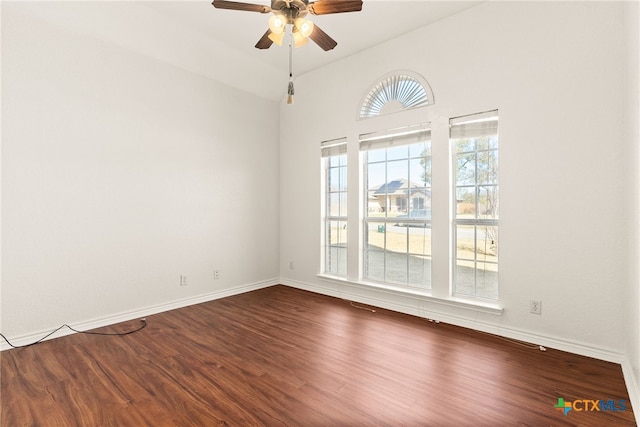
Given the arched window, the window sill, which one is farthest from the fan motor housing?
the window sill

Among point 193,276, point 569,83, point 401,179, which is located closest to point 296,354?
point 193,276

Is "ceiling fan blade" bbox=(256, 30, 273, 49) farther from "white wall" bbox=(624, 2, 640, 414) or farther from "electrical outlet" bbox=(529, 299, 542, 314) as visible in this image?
"electrical outlet" bbox=(529, 299, 542, 314)

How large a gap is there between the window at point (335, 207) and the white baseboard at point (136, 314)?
3.93 feet

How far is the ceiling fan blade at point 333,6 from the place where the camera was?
2.17 m

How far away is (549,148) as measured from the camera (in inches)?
107

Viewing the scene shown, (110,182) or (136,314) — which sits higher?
(110,182)

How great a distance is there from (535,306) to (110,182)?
4.47 m

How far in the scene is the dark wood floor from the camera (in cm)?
181

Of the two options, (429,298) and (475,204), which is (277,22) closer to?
(475,204)

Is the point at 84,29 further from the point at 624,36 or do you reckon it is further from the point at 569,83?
the point at 624,36

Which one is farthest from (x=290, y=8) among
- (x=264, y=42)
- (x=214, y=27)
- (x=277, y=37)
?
(x=214, y=27)

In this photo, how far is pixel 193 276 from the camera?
4.00 metres

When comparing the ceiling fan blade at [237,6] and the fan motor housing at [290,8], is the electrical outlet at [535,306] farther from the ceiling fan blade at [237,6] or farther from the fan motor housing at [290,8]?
the ceiling fan blade at [237,6]

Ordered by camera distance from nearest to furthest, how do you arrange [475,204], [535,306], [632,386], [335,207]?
A: 1. [632,386]
2. [535,306]
3. [475,204]
4. [335,207]
